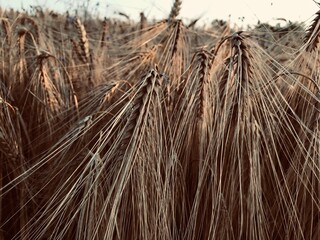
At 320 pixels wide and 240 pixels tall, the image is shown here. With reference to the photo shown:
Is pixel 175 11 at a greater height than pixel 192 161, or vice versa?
pixel 175 11

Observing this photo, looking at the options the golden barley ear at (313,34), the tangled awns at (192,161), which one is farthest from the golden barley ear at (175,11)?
the golden barley ear at (313,34)

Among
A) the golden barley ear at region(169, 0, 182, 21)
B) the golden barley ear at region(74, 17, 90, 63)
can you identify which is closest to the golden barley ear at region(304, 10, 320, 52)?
the golden barley ear at region(169, 0, 182, 21)

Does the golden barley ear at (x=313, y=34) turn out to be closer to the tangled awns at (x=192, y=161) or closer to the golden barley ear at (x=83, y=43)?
the tangled awns at (x=192, y=161)

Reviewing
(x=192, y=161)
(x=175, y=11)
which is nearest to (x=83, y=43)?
(x=175, y=11)

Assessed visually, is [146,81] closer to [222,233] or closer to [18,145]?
[222,233]

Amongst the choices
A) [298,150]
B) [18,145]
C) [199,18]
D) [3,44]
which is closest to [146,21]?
[199,18]

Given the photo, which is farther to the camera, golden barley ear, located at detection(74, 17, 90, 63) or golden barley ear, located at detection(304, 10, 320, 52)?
golden barley ear, located at detection(74, 17, 90, 63)

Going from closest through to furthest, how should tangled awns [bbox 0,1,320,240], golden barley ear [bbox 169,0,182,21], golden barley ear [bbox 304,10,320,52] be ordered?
tangled awns [bbox 0,1,320,240], golden barley ear [bbox 304,10,320,52], golden barley ear [bbox 169,0,182,21]

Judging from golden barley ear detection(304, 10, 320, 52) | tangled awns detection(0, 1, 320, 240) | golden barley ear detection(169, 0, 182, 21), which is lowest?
tangled awns detection(0, 1, 320, 240)

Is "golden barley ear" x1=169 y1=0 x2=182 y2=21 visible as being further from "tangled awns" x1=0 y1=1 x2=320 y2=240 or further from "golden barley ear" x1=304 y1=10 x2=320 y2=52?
"golden barley ear" x1=304 y1=10 x2=320 y2=52

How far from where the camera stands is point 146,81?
2.93 feet

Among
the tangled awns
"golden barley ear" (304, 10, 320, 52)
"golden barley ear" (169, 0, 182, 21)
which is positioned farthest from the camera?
"golden barley ear" (169, 0, 182, 21)

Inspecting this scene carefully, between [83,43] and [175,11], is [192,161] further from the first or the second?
→ [83,43]

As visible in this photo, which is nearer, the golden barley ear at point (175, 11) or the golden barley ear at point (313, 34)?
the golden barley ear at point (313, 34)
